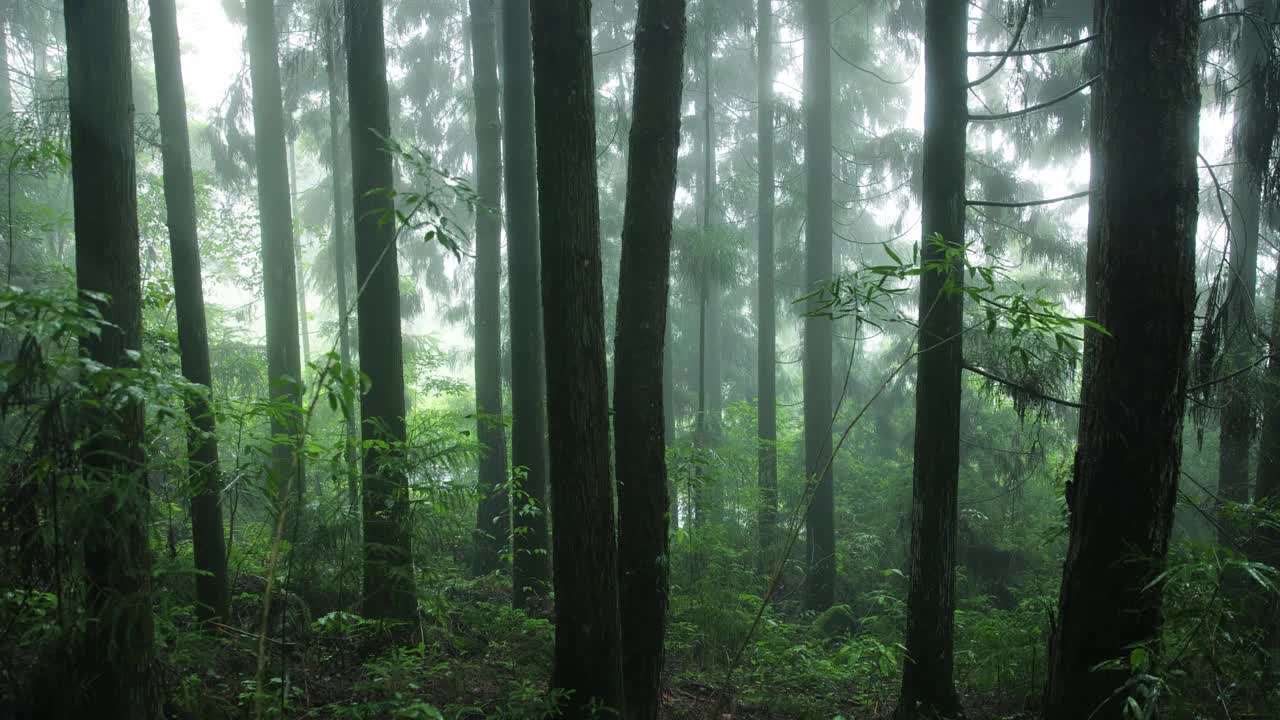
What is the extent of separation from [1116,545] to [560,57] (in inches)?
158

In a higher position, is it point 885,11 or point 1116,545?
point 885,11

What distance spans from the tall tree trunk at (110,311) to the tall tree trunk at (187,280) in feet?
8.10

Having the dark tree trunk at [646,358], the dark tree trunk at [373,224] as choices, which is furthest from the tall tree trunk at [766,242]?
the dark tree trunk at [646,358]

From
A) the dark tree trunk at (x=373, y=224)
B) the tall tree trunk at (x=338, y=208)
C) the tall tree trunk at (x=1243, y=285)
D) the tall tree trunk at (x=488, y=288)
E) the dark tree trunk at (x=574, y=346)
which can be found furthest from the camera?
the tall tree trunk at (x=488, y=288)

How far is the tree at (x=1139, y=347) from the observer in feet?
11.9

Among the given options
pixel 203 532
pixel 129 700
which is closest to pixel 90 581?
pixel 129 700

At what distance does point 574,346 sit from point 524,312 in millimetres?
4390

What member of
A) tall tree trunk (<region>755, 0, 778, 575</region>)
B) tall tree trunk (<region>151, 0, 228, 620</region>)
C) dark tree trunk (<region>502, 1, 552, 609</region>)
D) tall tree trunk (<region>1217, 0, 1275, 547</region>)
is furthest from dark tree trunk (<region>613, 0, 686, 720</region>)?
tall tree trunk (<region>755, 0, 778, 575</region>)

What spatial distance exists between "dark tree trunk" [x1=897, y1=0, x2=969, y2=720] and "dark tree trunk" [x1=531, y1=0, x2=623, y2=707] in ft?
10.3

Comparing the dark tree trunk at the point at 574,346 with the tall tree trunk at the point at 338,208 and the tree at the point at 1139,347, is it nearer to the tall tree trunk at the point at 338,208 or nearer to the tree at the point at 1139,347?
the tall tree trunk at the point at 338,208

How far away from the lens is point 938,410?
19.6 ft

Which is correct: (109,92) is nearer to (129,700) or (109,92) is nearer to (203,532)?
(129,700)

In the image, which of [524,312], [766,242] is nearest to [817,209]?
[766,242]

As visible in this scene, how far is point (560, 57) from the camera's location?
4027mm
